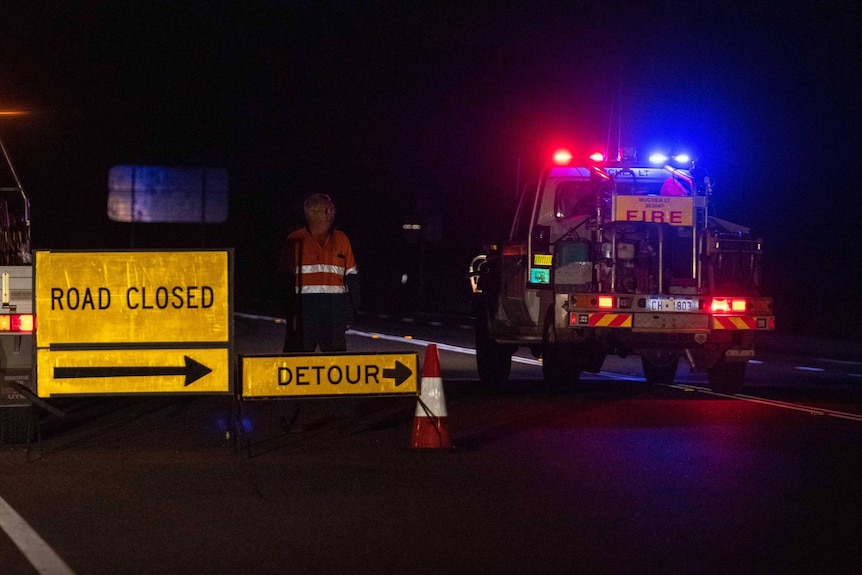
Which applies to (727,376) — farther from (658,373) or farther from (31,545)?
(31,545)

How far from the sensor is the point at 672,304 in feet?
49.4

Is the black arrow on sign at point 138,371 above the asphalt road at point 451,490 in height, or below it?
above

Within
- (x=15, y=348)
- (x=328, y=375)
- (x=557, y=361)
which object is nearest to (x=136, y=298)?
(x=15, y=348)

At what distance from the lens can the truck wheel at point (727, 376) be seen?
15992 millimetres

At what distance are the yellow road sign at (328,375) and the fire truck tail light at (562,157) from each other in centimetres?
573

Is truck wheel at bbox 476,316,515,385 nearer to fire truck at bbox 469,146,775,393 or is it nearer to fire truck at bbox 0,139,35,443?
fire truck at bbox 469,146,775,393

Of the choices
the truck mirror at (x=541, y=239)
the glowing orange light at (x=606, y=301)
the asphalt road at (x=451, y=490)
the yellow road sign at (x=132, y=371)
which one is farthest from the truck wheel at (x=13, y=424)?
the truck mirror at (x=541, y=239)

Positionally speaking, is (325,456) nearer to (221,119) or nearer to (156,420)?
(156,420)

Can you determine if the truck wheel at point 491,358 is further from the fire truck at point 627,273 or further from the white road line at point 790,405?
the white road line at point 790,405

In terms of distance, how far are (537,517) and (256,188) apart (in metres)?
76.3

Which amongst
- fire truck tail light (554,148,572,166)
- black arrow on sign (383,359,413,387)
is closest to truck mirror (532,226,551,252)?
fire truck tail light (554,148,572,166)

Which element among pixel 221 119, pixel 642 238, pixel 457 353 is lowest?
pixel 457 353

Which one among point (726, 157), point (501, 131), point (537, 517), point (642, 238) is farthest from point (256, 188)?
point (537, 517)

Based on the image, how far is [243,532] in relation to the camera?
318 inches
